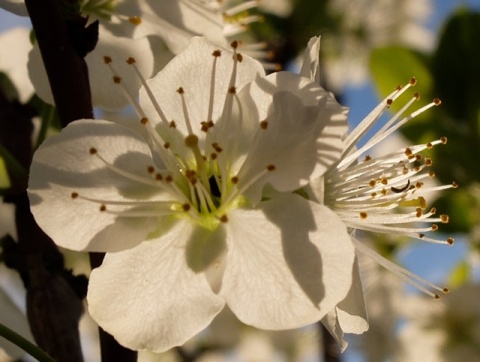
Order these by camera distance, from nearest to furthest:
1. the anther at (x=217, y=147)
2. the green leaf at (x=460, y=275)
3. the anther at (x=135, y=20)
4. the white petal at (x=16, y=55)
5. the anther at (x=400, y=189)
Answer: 1. the anther at (x=217, y=147)
2. the anther at (x=400, y=189)
3. the anther at (x=135, y=20)
4. the white petal at (x=16, y=55)
5. the green leaf at (x=460, y=275)

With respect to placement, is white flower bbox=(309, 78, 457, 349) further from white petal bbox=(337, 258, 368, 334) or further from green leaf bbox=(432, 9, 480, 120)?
green leaf bbox=(432, 9, 480, 120)

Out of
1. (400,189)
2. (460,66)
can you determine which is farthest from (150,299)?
(460,66)

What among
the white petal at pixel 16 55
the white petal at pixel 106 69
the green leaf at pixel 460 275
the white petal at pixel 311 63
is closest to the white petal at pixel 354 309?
the white petal at pixel 311 63

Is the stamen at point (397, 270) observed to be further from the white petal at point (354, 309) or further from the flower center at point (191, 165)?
the flower center at point (191, 165)

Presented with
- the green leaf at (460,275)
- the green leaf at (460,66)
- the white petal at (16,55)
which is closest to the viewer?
the white petal at (16,55)

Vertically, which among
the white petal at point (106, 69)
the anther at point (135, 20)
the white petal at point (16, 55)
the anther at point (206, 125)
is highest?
the anther at point (206, 125)

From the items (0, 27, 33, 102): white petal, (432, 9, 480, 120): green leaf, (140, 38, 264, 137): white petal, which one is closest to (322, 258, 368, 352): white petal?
(140, 38, 264, 137): white petal

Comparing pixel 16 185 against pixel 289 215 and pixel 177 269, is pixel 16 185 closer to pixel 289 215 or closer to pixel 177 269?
pixel 177 269
